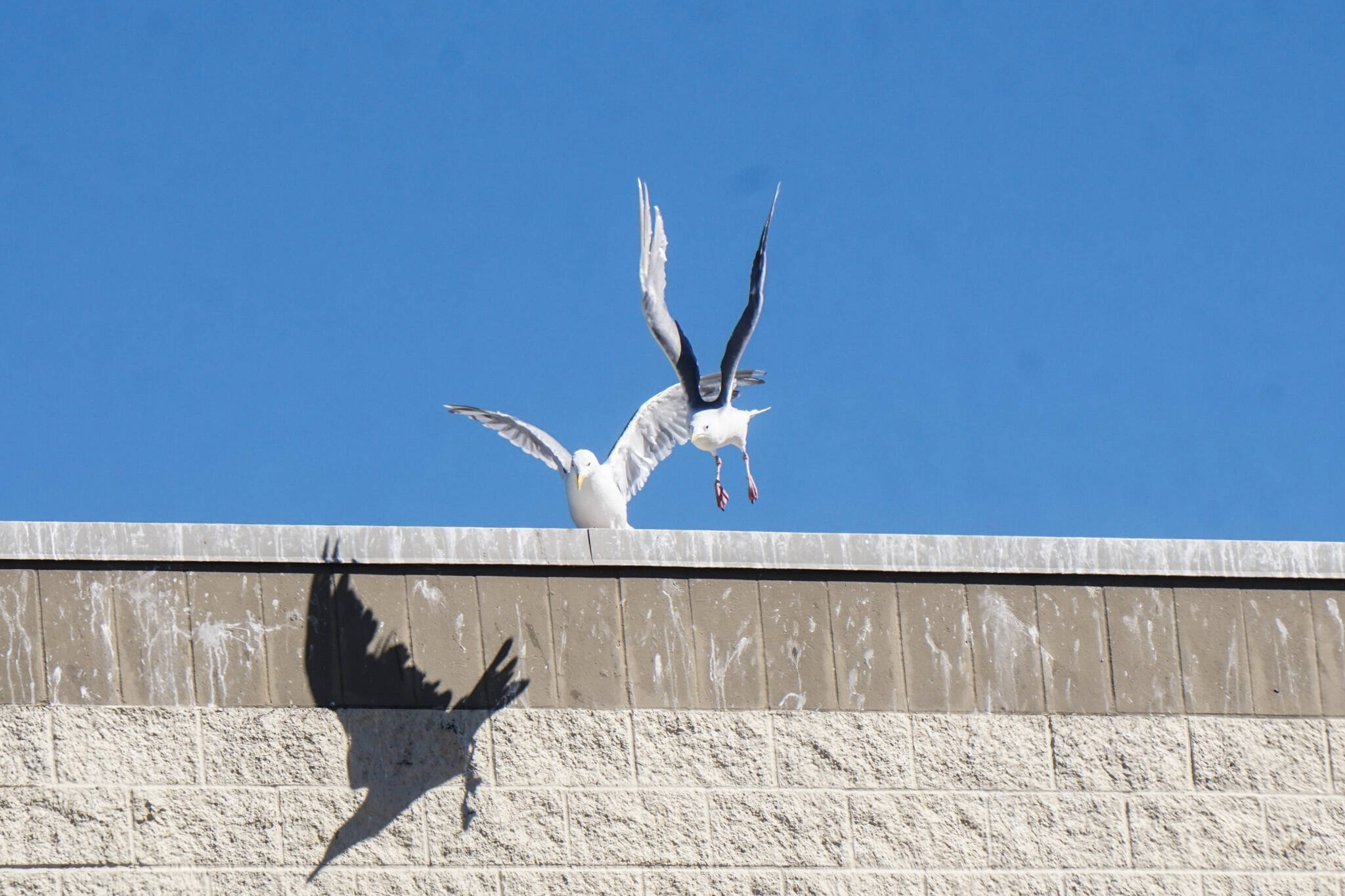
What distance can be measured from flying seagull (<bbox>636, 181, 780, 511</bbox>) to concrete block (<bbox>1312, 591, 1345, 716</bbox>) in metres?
2.92

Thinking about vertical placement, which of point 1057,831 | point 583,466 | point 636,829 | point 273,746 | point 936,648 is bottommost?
point 1057,831

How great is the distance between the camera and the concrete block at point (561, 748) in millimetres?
6922

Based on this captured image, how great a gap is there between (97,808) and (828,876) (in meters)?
2.91

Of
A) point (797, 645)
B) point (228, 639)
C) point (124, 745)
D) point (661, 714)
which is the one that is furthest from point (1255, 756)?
point (124, 745)

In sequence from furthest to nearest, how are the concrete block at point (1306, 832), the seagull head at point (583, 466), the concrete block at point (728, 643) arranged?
1. the seagull head at point (583, 466)
2. the concrete block at point (1306, 832)
3. the concrete block at point (728, 643)

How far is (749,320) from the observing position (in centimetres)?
840

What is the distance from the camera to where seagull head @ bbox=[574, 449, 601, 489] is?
8219mm

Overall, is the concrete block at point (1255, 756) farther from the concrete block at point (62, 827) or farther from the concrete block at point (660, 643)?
the concrete block at point (62, 827)

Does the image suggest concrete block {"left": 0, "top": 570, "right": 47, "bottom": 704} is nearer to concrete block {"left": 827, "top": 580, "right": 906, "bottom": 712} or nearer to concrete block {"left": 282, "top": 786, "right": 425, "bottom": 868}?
concrete block {"left": 282, "top": 786, "right": 425, "bottom": 868}

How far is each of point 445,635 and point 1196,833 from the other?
3.24m

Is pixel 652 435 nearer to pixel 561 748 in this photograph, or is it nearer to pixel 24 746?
pixel 561 748

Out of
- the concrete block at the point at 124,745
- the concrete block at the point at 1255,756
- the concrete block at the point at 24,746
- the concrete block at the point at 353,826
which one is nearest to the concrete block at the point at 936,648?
the concrete block at the point at 1255,756

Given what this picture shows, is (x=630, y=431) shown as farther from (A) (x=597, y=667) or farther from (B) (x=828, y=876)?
(B) (x=828, y=876)

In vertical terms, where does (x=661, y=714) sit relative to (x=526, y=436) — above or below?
below
